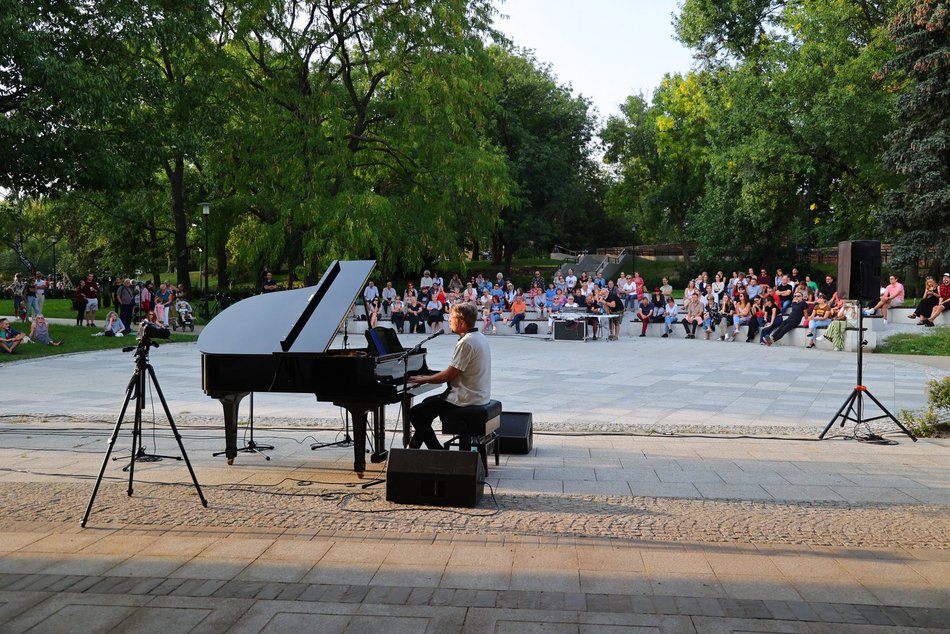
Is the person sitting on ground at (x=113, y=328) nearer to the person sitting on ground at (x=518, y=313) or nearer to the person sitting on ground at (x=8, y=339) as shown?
the person sitting on ground at (x=8, y=339)

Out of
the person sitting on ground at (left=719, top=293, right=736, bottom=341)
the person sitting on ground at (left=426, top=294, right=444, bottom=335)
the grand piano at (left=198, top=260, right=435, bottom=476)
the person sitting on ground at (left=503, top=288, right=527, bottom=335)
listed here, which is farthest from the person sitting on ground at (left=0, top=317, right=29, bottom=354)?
the person sitting on ground at (left=719, top=293, right=736, bottom=341)

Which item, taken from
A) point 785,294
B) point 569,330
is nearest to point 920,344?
point 785,294

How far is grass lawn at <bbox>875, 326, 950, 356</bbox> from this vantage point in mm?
20578

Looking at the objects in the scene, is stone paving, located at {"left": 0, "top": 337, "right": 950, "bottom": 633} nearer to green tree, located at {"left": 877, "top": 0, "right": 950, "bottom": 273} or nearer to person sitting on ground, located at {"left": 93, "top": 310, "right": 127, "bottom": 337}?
person sitting on ground, located at {"left": 93, "top": 310, "right": 127, "bottom": 337}

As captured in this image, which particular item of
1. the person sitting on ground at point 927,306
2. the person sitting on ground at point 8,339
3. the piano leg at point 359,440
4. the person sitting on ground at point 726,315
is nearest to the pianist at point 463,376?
the piano leg at point 359,440

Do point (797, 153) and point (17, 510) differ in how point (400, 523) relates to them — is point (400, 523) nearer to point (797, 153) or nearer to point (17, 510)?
point (17, 510)

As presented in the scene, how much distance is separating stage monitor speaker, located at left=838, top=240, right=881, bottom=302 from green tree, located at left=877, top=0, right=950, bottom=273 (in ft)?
69.0

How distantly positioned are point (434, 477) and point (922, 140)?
2876 centimetres

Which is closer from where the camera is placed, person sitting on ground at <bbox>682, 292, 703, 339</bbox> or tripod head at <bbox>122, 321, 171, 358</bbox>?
tripod head at <bbox>122, 321, 171, 358</bbox>

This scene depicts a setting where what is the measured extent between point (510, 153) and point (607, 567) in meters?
50.1

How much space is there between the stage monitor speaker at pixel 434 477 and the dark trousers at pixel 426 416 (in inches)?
31.4

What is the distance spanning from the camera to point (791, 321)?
23281 millimetres

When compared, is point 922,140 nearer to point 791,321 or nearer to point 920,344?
point 791,321

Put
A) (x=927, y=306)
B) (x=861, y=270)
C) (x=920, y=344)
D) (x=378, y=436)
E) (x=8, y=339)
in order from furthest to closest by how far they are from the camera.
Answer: (x=927, y=306) < (x=920, y=344) < (x=8, y=339) < (x=861, y=270) < (x=378, y=436)
